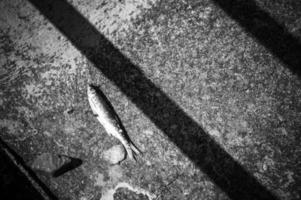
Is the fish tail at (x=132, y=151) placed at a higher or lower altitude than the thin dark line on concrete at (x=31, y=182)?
lower

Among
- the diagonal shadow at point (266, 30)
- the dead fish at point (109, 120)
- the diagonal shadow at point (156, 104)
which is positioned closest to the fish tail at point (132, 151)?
the dead fish at point (109, 120)

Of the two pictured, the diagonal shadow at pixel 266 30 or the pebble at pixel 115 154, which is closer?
the diagonal shadow at pixel 266 30

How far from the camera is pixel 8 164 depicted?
2.41 meters

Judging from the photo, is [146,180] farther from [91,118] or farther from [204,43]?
[204,43]

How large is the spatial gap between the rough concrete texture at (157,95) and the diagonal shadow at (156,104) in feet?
0.13

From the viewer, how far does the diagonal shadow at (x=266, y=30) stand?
2.15m

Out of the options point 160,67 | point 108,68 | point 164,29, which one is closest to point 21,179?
point 108,68

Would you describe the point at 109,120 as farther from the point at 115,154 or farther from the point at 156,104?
the point at 156,104

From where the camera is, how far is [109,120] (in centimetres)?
229

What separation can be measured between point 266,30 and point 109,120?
1.72 m

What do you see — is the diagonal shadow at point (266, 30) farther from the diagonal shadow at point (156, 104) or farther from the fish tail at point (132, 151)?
the fish tail at point (132, 151)

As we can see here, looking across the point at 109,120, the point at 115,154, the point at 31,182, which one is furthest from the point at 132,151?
the point at 31,182

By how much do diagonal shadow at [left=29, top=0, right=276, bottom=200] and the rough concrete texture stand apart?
40mm

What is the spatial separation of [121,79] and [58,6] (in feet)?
3.64
